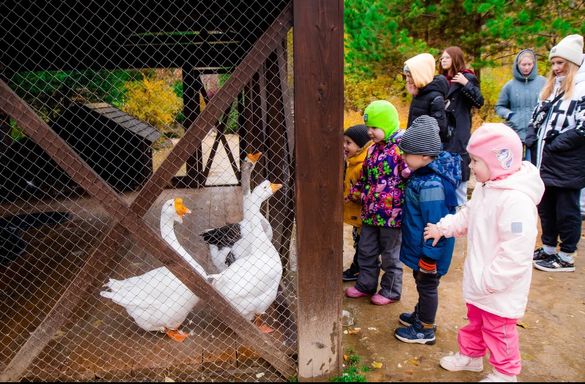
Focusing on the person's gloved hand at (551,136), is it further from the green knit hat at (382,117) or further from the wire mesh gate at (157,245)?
the wire mesh gate at (157,245)

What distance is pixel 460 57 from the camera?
4.70 m

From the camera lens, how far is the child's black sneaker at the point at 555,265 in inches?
174

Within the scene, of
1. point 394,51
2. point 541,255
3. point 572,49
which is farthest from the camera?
point 394,51

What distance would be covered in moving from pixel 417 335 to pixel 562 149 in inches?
89.2

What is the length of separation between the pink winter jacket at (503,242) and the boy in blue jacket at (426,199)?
31 centimetres

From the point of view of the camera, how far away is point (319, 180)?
101 inches

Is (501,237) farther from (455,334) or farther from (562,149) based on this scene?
(562,149)

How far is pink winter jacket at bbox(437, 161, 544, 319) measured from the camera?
233cm

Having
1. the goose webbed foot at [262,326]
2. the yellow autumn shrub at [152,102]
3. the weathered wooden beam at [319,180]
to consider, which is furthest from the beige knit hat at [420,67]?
the yellow autumn shrub at [152,102]

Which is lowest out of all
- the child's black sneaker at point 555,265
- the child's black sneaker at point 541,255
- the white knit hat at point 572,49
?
the child's black sneaker at point 555,265

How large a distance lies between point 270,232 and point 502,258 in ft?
6.10

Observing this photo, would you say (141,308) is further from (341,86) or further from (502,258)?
(502,258)

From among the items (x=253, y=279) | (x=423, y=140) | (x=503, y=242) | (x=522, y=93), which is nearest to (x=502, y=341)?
(x=503, y=242)

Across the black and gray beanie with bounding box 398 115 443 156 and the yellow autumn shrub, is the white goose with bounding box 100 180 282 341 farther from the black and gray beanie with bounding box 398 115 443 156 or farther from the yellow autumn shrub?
the yellow autumn shrub
